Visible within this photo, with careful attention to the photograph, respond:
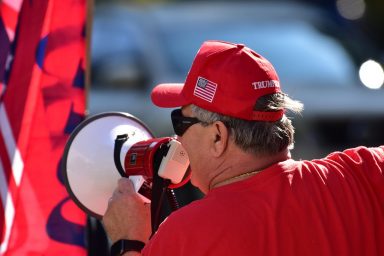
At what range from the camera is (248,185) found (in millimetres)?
2736

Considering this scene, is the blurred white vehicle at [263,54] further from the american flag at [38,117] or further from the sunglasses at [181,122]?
the sunglasses at [181,122]

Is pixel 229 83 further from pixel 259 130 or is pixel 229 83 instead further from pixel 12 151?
pixel 12 151

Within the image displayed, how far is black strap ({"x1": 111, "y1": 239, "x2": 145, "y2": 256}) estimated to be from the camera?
9.49ft

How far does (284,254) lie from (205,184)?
363 mm

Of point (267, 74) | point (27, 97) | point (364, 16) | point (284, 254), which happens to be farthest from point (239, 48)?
point (364, 16)

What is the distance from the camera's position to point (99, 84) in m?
7.79

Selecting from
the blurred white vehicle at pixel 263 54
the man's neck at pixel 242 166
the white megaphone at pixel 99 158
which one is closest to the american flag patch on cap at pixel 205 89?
the man's neck at pixel 242 166

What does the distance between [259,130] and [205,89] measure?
0.64ft

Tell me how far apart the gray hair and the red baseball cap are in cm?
2

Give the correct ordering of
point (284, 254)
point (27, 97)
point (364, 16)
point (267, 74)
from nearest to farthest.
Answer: point (284, 254) < point (267, 74) < point (27, 97) < point (364, 16)

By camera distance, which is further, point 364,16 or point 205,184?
point 364,16

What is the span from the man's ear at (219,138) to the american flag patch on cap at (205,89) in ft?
0.26

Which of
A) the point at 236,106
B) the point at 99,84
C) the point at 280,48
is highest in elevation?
the point at 236,106

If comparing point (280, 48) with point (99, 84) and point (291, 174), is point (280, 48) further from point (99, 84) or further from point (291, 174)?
point (291, 174)
